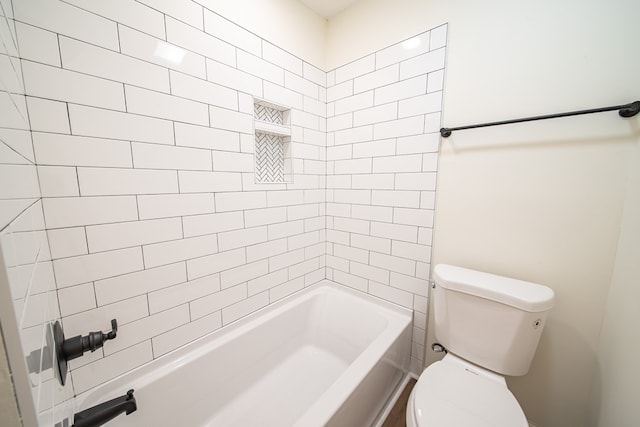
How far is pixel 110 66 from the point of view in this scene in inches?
33.7

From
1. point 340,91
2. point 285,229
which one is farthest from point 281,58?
point 285,229

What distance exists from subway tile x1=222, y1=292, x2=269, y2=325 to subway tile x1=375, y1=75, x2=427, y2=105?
1.49 meters

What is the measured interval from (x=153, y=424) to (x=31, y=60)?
1.47 metres

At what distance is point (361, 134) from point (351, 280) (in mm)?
1090

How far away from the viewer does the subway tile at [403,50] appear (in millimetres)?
1274

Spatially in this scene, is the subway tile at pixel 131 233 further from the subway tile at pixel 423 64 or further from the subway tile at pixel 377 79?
the subway tile at pixel 423 64

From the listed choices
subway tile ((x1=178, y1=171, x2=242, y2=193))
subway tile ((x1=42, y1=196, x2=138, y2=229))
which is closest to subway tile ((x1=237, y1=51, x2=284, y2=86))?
subway tile ((x1=178, y1=171, x2=242, y2=193))

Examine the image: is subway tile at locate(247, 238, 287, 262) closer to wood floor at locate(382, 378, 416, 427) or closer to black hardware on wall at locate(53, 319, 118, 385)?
black hardware on wall at locate(53, 319, 118, 385)

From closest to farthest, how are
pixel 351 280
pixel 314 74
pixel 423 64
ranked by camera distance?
1. pixel 423 64
2. pixel 314 74
3. pixel 351 280

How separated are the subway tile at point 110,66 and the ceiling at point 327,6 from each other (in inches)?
44.1

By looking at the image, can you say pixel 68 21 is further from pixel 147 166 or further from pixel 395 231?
pixel 395 231

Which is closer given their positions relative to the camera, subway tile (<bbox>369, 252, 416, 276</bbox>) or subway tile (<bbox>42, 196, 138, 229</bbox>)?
subway tile (<bbox>42, 196, 138, 229</bbox>)

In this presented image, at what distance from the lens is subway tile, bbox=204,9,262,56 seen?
1.09m

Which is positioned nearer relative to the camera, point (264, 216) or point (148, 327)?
point (148, 327)
